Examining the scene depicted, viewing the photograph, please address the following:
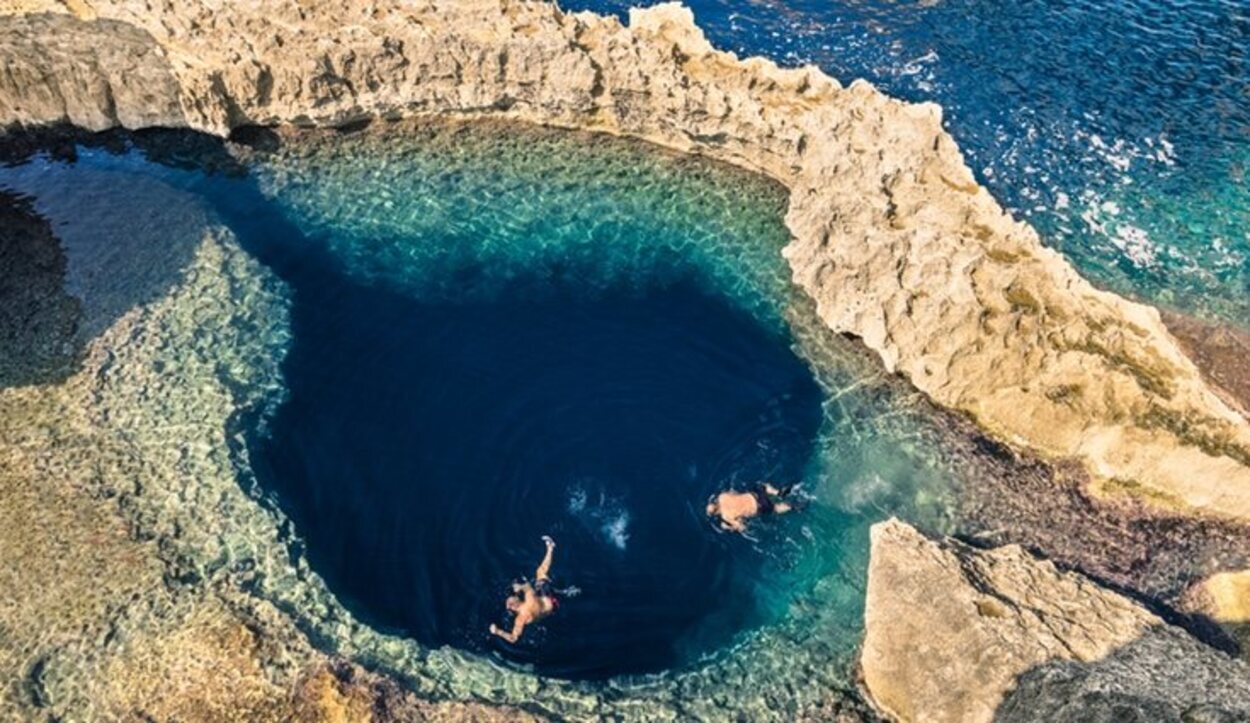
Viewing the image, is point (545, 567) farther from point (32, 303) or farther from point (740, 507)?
point (32, 303)

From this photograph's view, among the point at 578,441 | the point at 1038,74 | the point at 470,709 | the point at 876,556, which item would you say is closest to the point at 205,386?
the point at 578,441

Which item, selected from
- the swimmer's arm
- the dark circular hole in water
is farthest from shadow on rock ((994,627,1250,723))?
the swimmer's arm

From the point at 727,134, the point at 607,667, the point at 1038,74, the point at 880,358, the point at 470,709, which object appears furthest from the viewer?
the point at 1038,74

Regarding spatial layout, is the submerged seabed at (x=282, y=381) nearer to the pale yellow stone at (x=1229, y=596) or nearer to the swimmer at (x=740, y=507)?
the swimmer at (x=740, y=507)

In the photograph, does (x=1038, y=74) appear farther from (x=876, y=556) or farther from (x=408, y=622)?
(x=408, y=622)

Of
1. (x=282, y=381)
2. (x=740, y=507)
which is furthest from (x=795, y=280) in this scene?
(x=282, y=381)

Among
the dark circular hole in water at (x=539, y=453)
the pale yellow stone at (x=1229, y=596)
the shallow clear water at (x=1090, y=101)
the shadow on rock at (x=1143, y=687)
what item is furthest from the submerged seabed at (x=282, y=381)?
the shallow clear water at (x=1090, y=101)
